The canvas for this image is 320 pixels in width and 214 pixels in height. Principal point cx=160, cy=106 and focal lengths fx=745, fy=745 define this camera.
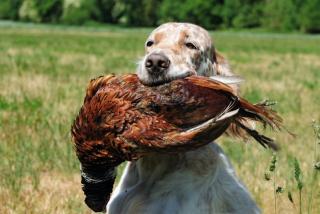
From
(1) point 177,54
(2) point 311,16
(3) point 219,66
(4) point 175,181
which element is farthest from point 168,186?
(2) point 311,16

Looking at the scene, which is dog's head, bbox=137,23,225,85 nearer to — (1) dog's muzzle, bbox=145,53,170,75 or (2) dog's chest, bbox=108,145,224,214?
(1) dog's muzzle, bbox=145,53,170,75

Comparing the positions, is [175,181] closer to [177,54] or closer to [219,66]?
[177,54]

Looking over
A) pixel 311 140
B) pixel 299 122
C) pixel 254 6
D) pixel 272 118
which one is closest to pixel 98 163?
pixel 272 118

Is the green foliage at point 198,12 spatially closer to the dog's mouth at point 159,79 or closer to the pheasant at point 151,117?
the dog's mouth at point 159,79

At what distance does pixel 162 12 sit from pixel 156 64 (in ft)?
265

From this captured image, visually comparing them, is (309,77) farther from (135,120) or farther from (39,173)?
(135,120)

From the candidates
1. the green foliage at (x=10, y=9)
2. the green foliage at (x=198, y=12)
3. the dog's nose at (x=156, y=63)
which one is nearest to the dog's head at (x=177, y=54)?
the dog's nose at (x=156, y=63)

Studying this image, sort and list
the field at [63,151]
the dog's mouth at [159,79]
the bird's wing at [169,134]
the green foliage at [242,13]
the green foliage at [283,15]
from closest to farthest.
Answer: the bird's wing at [169,134] < the dog's mouth at [159,79] < the field at [63,151] < the green foliage at [283,15] < the green foliage at [242,13]

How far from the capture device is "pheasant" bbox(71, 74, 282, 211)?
3434 millimetres

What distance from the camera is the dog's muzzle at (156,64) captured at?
3807 mm

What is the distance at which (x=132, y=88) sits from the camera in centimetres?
361

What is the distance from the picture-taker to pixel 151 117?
3477mm

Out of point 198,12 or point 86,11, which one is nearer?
point 86,11


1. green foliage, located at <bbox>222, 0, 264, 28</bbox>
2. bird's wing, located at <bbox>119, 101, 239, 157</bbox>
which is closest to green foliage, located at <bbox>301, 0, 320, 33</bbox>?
green foliage, located at <bbox>222, 0, 264, 28</bbox>
